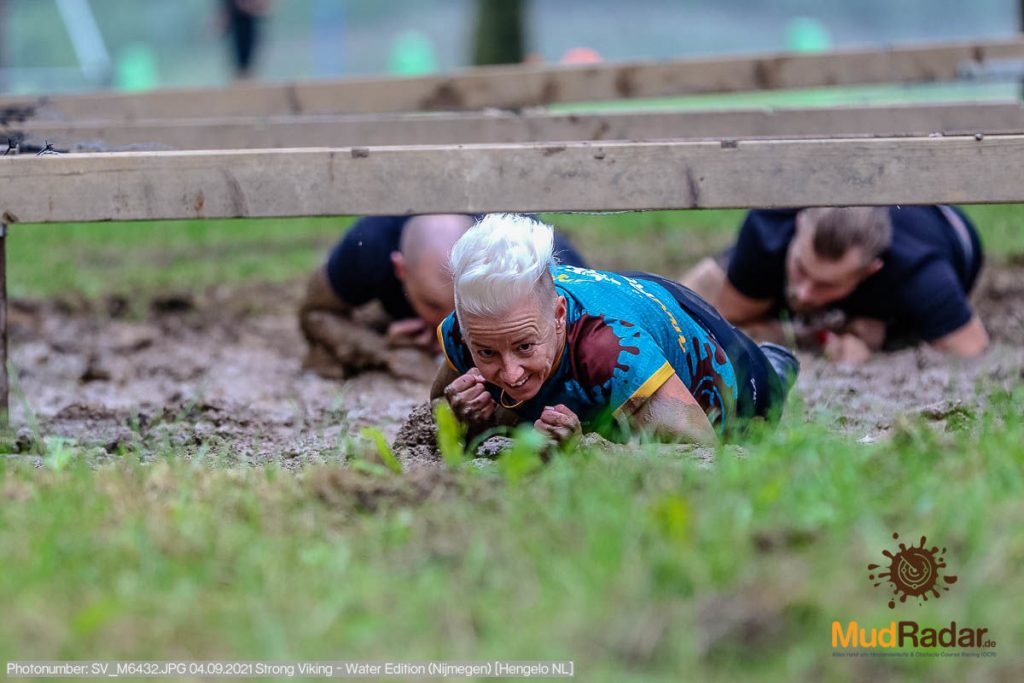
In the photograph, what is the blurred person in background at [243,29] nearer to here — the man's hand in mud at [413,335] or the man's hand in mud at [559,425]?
the man's hand in mud at [413,335]

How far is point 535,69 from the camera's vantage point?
755 cm

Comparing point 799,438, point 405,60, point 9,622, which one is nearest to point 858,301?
point 799,438

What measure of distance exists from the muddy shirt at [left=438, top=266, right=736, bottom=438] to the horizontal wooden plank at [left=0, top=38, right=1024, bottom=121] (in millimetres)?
3398

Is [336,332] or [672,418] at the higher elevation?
[336,332]

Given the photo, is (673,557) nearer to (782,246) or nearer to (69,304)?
(782,246)

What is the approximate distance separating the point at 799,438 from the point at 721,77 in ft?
15.5

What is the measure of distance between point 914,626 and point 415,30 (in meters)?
28.9

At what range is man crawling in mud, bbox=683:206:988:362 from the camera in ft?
20.0

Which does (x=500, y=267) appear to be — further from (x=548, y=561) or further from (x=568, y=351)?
(x=548, y=561)

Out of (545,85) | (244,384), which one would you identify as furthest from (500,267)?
(545,85)

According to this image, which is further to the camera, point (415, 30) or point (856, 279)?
point (415, 30)

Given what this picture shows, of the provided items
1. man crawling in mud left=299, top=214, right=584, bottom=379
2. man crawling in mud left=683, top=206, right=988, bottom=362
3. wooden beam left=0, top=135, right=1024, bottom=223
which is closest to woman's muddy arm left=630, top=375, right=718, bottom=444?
wooden beam left=0, top=135, right=1024, bottom=223

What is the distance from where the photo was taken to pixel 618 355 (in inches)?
150

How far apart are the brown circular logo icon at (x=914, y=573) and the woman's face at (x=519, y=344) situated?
4.65 ft
